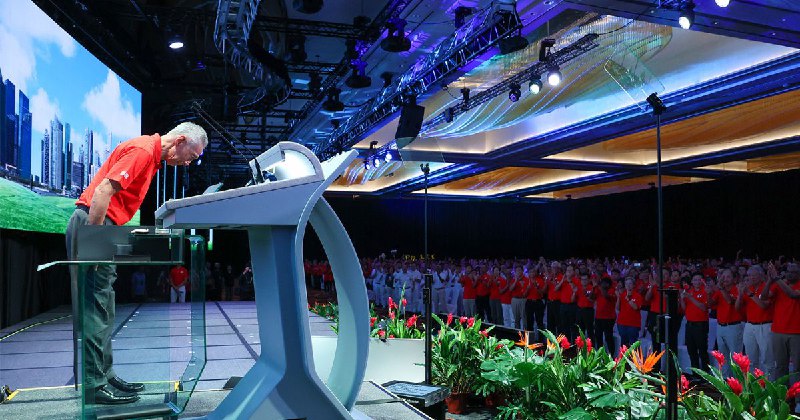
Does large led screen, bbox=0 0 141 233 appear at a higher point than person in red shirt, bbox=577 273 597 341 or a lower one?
higher

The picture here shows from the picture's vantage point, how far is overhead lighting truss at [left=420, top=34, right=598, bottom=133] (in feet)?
27.2

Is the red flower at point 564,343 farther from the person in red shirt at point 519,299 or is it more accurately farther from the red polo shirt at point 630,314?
the person in red shirt at point 519,299

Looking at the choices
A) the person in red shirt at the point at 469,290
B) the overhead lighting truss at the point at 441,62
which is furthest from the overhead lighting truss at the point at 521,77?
the person in red shirt at the point at 469,290

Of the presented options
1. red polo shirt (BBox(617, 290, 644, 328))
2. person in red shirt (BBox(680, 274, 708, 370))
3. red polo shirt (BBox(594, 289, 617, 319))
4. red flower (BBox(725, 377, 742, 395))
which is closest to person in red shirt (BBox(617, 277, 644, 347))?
red polo shirt (BBox(617, 290, 644, 328))

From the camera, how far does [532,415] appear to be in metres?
4.41

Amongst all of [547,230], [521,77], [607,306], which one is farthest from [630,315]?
[547,230]

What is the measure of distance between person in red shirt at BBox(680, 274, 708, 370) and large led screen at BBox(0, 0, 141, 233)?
7641mm

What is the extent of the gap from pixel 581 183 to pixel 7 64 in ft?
58.4

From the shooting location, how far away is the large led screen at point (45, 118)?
20.4 ft

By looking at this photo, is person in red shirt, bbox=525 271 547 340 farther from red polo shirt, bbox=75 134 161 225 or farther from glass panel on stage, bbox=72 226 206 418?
red polo shirt, bbox=75 134 161 225

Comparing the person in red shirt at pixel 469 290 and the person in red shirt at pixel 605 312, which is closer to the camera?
the person in red shirt at pixel 605 312

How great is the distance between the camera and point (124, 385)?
2771 millimetres

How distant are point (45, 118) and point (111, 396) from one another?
5.17 meters

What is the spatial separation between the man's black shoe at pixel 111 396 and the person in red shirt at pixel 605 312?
8.02 m
